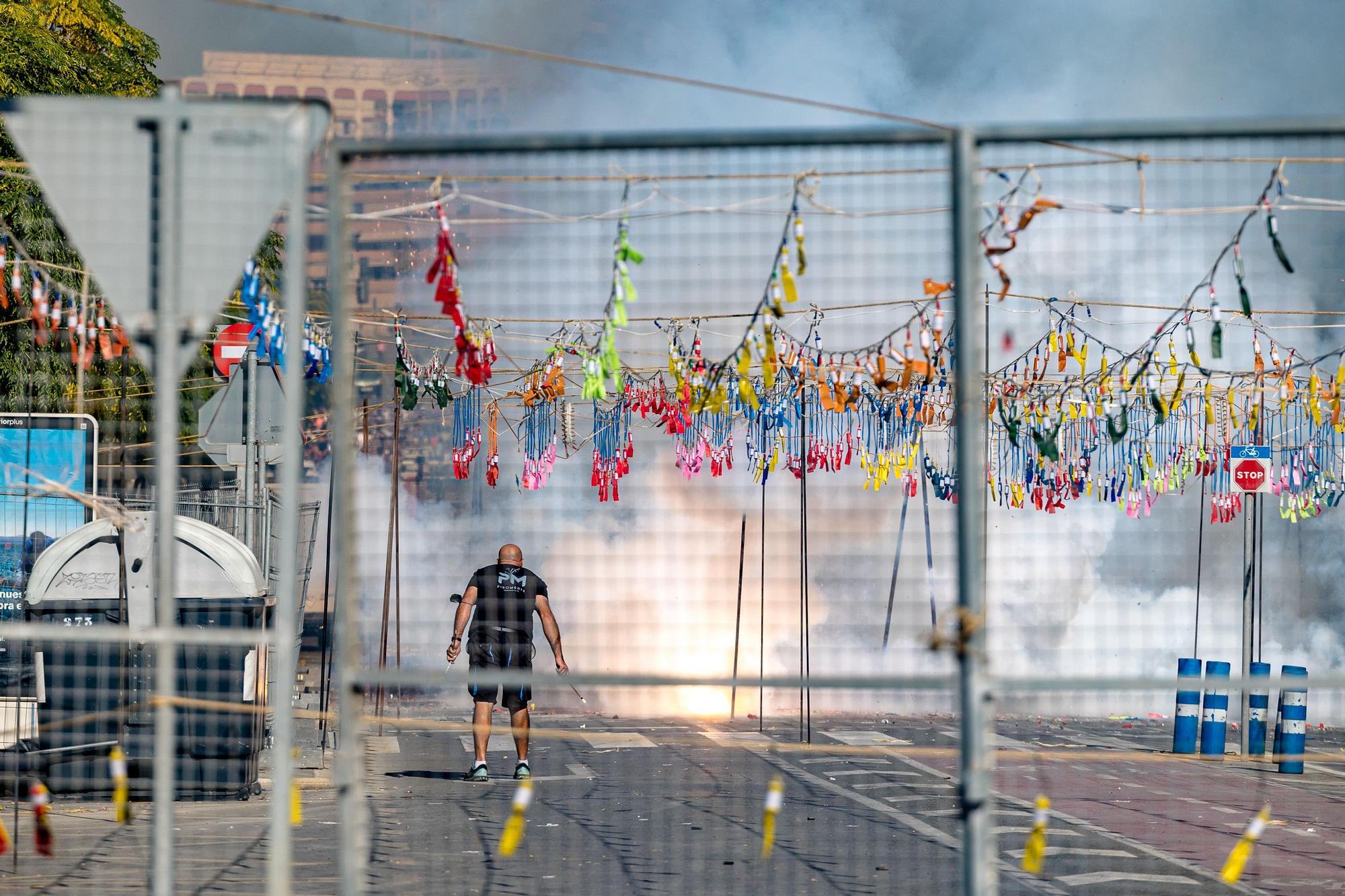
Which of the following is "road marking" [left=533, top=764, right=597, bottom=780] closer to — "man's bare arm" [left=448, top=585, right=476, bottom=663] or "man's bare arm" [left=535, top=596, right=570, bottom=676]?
"man's bare arm" [left=535, top=596, right=570, bottom=676]

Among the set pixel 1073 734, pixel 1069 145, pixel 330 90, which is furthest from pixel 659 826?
pixel 330 90

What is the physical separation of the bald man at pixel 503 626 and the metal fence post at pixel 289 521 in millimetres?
6105

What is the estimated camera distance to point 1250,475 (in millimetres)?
12914

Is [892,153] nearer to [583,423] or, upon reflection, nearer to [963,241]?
[963,241]

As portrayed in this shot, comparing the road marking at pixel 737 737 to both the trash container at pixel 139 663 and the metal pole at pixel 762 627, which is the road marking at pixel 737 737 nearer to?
the metal pole at pixel 762 627

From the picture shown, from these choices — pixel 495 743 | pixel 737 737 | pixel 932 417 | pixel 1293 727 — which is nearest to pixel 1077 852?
pixel 932 417

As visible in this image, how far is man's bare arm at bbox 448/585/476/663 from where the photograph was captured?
33.9 feet

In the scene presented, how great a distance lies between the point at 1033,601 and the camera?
17.7 metres

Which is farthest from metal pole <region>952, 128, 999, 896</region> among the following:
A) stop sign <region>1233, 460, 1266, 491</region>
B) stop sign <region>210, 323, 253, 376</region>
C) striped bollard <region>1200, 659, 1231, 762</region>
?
striped bollard <region>1200, 659, 1231, 762</region>

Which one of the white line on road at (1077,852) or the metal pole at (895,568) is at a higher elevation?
the metal pole at (895,568)

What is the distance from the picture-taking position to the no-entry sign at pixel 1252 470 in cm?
1288

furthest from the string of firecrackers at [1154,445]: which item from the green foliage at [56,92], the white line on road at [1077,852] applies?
the green foliage at [56,92]

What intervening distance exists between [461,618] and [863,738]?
567 cm

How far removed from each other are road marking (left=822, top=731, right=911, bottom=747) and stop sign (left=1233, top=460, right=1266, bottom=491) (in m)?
4.08
